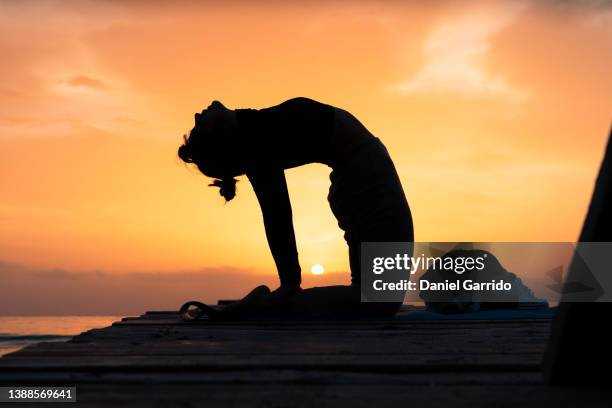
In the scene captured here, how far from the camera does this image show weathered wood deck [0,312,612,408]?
5.91 ft

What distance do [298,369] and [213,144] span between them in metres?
2.49

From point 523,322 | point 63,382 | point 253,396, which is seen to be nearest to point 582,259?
point 253,396

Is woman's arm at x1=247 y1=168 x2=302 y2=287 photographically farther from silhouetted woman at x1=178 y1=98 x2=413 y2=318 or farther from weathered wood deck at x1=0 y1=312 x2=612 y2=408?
weathered wood deck at x1=0 y1=312 x2=612 y2=408

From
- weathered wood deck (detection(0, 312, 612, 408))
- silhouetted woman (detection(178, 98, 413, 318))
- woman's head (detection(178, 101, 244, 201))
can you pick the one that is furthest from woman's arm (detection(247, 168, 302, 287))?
weathered wood deck (detection(0, 312, 612, 408))

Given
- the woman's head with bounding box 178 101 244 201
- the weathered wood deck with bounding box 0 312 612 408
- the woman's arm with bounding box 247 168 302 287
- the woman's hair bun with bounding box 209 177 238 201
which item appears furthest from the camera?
the woman's hair bun with bounding box 209 177 238 201

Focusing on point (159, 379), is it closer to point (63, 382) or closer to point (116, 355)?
point (63, 382)

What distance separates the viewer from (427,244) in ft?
18.6

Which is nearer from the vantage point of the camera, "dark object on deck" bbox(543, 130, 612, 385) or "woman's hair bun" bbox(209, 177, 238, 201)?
"dark object on deck" bbox(543, 130, 612, 385)

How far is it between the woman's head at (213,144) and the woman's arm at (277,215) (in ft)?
0.83

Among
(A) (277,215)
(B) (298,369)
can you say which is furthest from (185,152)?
(B) (298,369)

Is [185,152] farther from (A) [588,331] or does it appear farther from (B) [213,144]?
(A) [588,331]

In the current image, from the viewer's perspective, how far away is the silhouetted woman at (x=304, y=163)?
448cm

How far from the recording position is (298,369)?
227 cm

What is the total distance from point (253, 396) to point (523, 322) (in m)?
3.04
